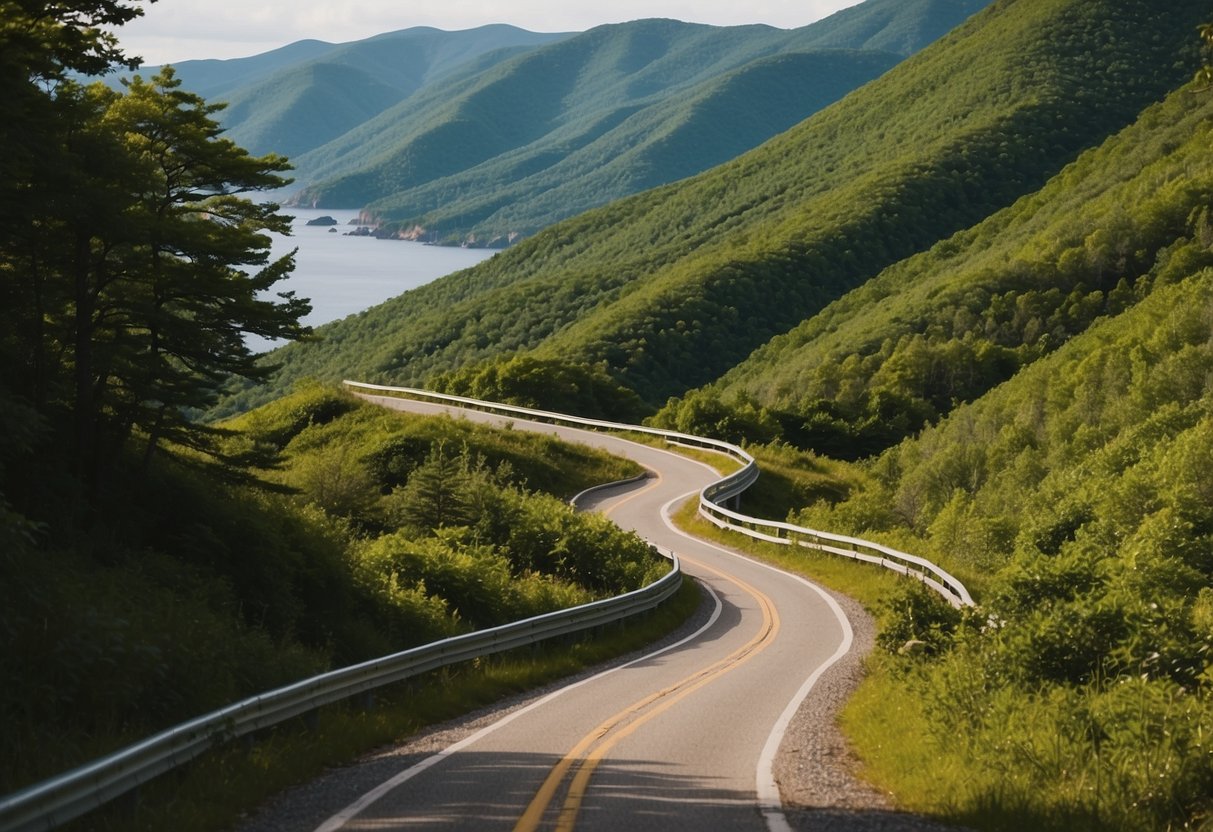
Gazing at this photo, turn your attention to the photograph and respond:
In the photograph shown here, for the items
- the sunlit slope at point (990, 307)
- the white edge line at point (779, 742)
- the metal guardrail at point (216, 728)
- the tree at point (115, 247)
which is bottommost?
the sunlit slope at point (990, 307)

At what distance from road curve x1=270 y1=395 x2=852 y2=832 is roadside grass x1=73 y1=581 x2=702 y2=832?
606 millimetres

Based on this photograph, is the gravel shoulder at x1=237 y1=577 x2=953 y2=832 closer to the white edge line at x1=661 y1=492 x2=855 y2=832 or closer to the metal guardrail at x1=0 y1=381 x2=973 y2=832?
the white edge line at x1=661 y1=492 x2=855 y2=832

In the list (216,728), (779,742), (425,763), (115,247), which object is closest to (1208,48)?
(779,742)

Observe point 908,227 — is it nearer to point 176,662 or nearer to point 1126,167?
point 1126,167

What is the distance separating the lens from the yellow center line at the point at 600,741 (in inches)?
380

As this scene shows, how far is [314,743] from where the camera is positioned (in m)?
12.0

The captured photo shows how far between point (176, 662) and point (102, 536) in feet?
26.3

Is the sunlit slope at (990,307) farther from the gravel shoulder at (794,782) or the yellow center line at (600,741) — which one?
the gravel shoulder at (794,782)

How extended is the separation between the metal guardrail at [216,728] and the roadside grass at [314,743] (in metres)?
0.19

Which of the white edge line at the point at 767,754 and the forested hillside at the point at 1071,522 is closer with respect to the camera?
the white edge line at the point at 767,754

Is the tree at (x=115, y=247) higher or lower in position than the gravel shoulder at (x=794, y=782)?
higher

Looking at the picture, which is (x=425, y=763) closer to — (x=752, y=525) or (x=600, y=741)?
(x=600, y=741)

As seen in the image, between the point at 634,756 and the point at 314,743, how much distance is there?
9.13 feet

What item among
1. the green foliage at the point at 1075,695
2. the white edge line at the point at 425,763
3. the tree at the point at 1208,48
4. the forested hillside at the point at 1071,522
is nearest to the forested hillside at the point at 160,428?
the white edge line at the point at 425,763
